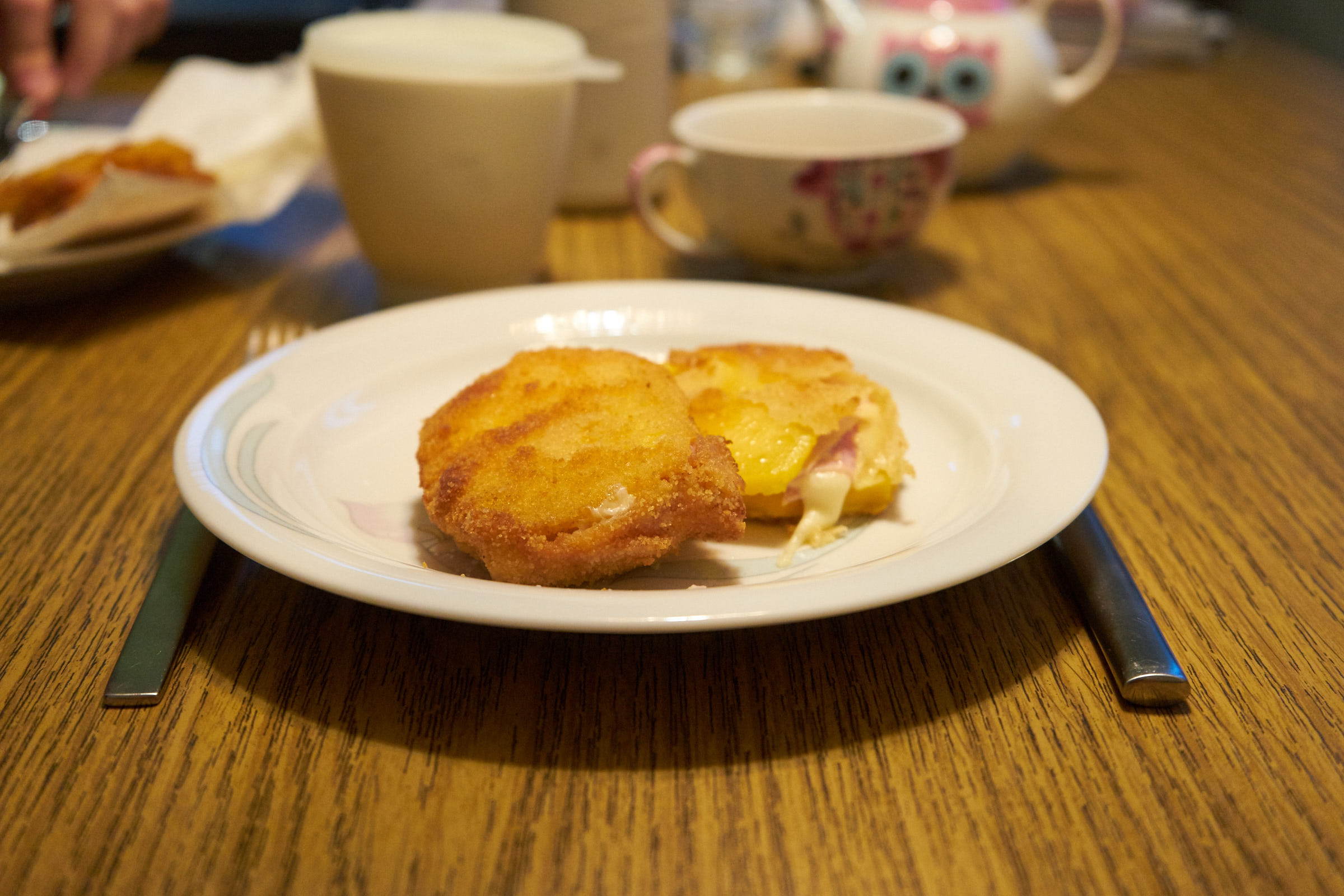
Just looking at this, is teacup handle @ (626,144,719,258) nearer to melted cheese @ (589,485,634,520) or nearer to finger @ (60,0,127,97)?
melted cheese @ (589,485,634,520)

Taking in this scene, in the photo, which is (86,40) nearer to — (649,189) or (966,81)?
(649,189)

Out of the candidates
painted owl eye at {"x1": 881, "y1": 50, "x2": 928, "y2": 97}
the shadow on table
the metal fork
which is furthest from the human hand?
painted owl eye at {"x1": 881, "y1": 50, "x2": 928, "y2": 97}

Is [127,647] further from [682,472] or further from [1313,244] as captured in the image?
[1313,244]

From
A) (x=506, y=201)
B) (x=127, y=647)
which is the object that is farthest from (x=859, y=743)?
(x=506, y=201)

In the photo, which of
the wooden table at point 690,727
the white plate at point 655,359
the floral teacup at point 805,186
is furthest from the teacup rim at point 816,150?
the wooden table at point 690,727

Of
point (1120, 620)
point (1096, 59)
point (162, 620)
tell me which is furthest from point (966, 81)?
point (162, 620)

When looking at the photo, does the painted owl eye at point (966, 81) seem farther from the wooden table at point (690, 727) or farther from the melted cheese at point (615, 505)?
the melted cheese at point (615, 505)
